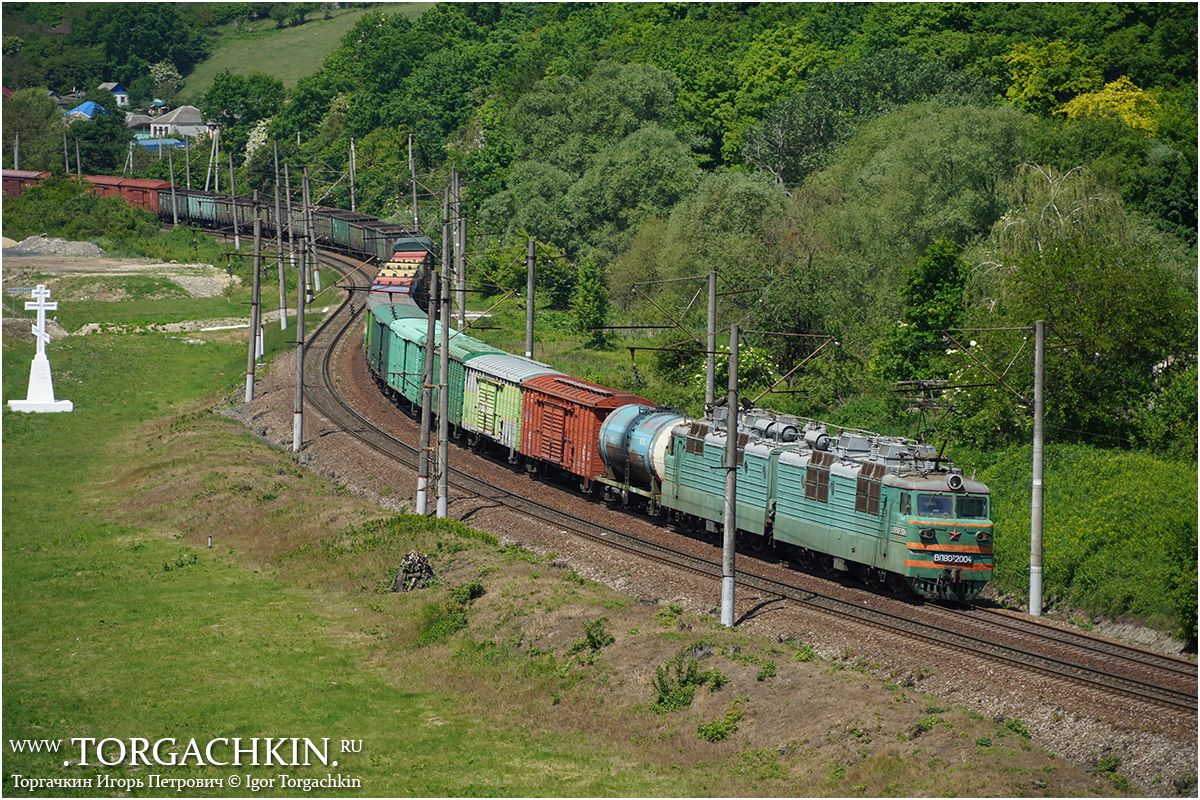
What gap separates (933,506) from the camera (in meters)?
32.3

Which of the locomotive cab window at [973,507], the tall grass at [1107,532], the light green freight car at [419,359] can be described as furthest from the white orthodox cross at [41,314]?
the locomotive cab window at [973,507]

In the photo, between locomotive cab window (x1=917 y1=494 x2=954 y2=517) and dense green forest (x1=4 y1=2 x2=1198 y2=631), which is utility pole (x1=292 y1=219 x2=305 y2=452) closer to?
dense green forest (x1=4 y1=2 x2=1198 y2=631)

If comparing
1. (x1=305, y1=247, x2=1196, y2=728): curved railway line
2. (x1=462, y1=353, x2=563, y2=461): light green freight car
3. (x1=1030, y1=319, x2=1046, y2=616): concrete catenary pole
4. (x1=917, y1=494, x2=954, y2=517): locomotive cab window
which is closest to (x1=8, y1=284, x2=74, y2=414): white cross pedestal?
(x1=462, y1=353, x2=563, y2=461): light green freight car

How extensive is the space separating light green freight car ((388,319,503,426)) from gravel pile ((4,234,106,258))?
68.3m

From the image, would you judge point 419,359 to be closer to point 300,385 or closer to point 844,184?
point 300,385

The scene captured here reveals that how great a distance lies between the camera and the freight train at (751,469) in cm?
3247

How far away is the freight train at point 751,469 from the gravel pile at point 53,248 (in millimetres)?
69885

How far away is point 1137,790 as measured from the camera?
70.3 ft

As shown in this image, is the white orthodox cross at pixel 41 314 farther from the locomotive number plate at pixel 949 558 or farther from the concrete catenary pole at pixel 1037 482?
the concrete catenary pole at pixel 1037 482

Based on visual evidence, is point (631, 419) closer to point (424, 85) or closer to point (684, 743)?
point (684, 743)

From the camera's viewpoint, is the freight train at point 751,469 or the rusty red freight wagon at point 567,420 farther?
the rusty red freight wagon at point 567,420

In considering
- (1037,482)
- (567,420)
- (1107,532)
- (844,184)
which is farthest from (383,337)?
(1107,532)

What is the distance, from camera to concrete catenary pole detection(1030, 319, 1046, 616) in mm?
34031

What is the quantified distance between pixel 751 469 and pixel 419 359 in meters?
23.7
